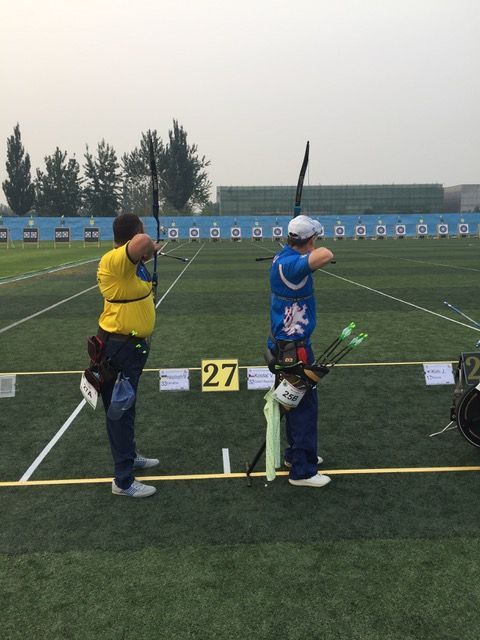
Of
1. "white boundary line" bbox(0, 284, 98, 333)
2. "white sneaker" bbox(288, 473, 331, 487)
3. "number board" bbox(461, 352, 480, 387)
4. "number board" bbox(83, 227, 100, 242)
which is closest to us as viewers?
"white sneaker" bbox(288, 473, 331, 487)

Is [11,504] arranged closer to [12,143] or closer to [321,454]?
[321,454]

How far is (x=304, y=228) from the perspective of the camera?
368 centimetres

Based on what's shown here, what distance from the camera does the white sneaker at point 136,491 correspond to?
3783 millimetres

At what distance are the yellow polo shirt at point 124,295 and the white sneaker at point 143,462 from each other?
1089 millimetres

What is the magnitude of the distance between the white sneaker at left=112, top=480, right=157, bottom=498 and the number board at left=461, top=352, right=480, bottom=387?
2782 mm

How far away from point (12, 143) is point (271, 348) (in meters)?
81.5

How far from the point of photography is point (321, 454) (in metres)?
4.48

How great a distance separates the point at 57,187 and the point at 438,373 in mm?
80081

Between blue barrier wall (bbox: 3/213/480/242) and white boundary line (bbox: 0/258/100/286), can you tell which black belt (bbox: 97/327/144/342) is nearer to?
white boundary line (bbox: 0/258/100/286)

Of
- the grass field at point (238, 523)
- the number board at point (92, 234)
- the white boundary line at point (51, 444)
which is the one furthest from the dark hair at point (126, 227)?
the number board at point (92, 234)

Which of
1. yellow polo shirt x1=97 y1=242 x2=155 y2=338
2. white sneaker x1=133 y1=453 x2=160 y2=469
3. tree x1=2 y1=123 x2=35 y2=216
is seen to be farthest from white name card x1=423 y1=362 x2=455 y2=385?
tree x1=2 y1=123 x2=35 y2=216

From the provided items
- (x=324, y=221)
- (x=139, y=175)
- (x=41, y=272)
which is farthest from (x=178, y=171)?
(x=41, y=272)

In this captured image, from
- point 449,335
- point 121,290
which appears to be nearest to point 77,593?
point 121,290

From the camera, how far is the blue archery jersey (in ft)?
12.1
